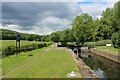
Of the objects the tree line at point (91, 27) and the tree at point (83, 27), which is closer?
the tree line at point (91, 27)

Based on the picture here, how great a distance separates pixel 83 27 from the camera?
109 metres

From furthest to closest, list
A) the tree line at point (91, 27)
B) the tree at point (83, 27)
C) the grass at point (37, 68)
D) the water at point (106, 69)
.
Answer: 1. the tree at point (83, 27)
2. the tree line at point (91, 27)
3. the water at point (106, 69)
4. the grass at point (37, 68)

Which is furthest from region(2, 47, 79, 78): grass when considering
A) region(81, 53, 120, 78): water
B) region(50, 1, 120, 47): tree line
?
region(50, 1, 120, 47): tree line

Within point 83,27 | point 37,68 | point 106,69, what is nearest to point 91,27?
point 83,27

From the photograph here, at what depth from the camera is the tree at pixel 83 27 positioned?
10850 cm

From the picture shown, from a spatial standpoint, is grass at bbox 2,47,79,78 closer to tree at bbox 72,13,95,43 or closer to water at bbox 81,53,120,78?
water at bbox 81,53,120,78

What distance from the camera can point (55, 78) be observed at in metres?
14.5

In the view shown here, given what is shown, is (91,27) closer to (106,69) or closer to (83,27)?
(83,27)

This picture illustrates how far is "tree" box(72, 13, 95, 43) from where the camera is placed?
108500 millimetres

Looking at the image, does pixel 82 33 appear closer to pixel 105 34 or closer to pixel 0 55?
pixel 105 34

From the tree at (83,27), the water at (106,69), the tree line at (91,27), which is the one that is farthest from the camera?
the tree at (83,27)

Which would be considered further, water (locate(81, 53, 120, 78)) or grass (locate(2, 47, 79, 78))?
water (locate(81, 53, 120, 78))

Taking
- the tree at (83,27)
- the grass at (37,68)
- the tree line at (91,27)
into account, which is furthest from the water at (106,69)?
the tree at (83,27)

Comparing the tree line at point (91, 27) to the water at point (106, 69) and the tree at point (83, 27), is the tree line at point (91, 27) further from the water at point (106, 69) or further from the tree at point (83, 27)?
the water at point (106, 69)
